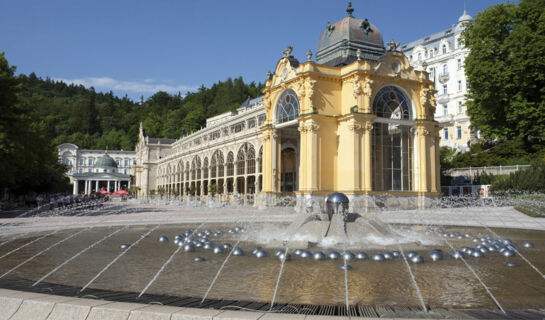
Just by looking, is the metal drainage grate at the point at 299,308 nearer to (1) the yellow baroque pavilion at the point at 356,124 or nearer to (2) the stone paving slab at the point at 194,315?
(2) the stone paving slab at the point at 194,315

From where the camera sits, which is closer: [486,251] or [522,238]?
[486,251]

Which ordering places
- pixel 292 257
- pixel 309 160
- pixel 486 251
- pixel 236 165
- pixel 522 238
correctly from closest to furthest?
pixel 292 257 → pixel 486 251 → pixel 522 238 → pixel 309 160 → pixel 236 165

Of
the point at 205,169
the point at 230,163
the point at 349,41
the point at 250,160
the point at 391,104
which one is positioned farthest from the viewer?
the point at 205,169

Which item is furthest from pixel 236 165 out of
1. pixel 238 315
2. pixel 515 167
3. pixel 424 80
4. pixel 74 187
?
pixel 74 187

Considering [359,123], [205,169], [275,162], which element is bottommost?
[275,162]

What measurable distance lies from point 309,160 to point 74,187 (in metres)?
116

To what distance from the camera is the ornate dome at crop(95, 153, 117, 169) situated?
145750 millimetres

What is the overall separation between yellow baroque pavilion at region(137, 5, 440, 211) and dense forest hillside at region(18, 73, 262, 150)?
8626 cm

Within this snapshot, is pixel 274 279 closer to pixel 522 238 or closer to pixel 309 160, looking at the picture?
pixel 522 238

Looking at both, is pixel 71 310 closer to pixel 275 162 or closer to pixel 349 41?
pixel 275 162

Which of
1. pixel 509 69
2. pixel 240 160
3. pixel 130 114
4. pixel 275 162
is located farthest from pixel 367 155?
pixel 130 114

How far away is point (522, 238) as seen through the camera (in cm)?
1670

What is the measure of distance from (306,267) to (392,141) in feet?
93.9

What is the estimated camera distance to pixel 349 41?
40250 mm
